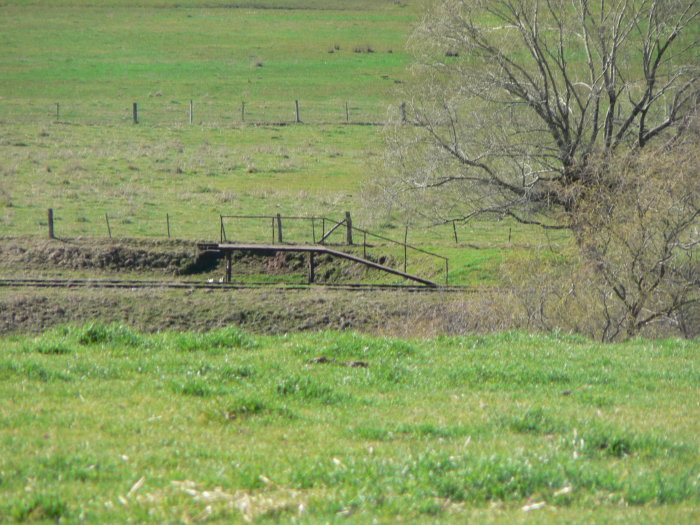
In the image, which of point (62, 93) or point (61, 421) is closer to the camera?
point (61, 421)

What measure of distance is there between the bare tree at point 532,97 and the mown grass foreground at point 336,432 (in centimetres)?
1374

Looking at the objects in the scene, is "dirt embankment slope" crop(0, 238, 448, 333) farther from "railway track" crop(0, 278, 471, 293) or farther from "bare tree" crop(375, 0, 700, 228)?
"bare tree" crop(375, 0, 700, 228)

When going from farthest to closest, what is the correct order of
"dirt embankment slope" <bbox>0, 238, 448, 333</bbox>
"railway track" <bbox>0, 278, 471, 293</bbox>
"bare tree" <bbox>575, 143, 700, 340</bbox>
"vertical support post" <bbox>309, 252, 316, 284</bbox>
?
"vertical support post" <bbox>309, 252, 316, 284</bbox>
"railway track" <bbox>0, 278, 471, 293</bbox>
"dirt embankment slope" <bbox>0, 238, 448, 333</bbox>
"bare tree" <bbox>575, 143, 700, 340</bbox>

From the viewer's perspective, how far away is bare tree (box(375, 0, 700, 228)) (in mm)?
23344

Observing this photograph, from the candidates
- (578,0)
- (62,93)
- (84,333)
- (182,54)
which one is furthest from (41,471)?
(182,54)

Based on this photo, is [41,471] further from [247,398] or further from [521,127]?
[521,127]

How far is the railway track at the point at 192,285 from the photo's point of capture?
2327 centimetres

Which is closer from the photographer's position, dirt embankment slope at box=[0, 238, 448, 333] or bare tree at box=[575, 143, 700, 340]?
bare tree at box=[575, 143, 700, 340]

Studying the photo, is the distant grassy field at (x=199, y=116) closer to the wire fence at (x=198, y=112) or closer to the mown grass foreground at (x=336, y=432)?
the wire fence at (x=198, y=112)

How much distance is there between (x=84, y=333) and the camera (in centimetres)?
1042

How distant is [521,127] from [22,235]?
17.0 meters

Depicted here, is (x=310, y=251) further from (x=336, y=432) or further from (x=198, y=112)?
(x=198, y=112)

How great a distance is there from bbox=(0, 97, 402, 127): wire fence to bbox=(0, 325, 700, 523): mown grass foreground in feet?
143

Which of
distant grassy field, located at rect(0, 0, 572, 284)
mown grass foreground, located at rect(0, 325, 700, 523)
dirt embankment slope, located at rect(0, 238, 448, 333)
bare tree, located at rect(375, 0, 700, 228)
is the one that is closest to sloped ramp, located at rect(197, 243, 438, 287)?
dirt embankment slope, located at rect(0, 238, 448, 333)
